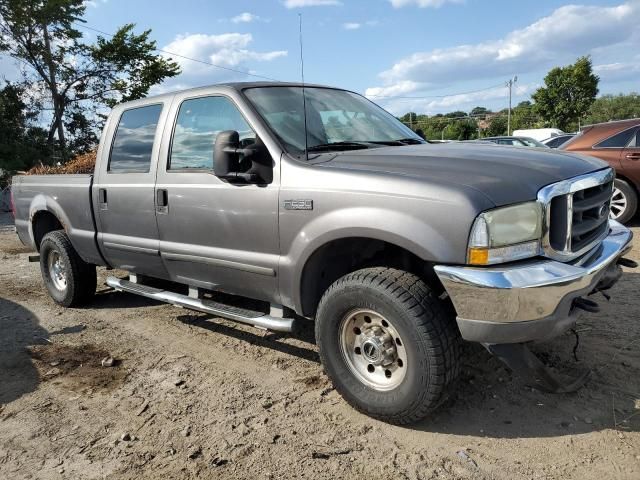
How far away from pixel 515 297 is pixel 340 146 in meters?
1.63

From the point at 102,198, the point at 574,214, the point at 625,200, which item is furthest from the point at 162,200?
the point at 625,200

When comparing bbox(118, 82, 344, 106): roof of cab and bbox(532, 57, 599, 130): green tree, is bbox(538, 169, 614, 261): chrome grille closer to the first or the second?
bbox(118, 82, 344, 106): roof of cab

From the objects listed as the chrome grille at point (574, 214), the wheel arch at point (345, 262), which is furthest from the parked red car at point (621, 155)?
the wheel arch at point (345, 262)

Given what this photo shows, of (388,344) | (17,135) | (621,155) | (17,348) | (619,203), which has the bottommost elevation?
(17,348)

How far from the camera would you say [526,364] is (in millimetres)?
2668

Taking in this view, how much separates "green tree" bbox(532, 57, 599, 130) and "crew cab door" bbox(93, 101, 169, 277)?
49001 mm

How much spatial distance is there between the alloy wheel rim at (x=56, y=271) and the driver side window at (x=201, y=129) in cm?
243

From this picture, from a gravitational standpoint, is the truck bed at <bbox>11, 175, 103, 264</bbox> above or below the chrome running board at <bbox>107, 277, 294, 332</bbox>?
above

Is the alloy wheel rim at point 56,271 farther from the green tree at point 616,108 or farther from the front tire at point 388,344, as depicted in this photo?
the green tree at point 616,108

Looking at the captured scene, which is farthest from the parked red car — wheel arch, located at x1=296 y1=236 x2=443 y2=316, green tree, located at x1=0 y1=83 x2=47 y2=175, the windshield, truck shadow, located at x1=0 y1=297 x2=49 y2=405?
green tree, located at x1=0 y1=83 x2=47 y2=175

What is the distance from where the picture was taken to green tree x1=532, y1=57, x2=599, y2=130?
4619 cm

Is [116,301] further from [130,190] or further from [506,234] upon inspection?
[506,234]

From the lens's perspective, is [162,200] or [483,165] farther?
[162,200]

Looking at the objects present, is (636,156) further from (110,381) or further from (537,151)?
(110,381)
